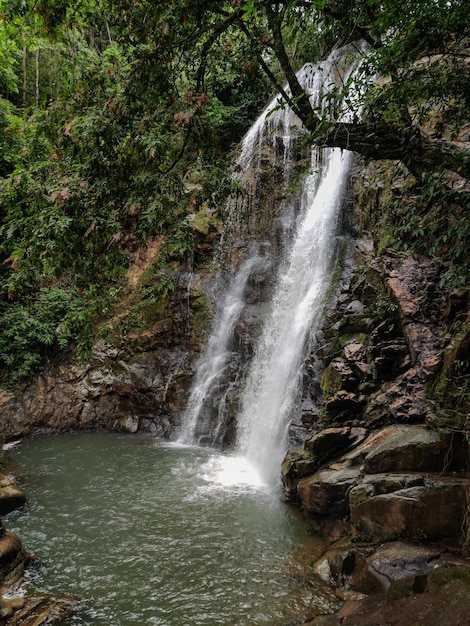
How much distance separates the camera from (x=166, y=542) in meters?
6.25

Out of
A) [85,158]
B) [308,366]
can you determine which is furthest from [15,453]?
[85,158]

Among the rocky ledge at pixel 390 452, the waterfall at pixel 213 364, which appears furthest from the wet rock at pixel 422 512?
the waterfall at pixel 213 364

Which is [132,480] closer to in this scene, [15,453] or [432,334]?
[15,453]

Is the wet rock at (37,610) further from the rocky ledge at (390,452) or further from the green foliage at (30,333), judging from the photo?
the green foliage at (30,333)

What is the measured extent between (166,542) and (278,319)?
6.41 metres

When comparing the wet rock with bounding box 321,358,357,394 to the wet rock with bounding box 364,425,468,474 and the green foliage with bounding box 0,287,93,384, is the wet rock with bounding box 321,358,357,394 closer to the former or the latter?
the wet rock with bounding box 364,425,468,474

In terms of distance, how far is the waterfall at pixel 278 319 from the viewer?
952 cm

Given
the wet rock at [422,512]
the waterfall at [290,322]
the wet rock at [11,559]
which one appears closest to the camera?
the wet rock at [422,512]

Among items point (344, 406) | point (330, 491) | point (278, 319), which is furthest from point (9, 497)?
point (278, 319)

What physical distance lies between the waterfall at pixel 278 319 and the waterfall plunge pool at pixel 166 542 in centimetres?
111

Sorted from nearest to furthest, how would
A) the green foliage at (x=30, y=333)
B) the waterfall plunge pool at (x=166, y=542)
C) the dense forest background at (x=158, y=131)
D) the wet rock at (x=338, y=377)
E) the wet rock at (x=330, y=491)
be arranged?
the dense forest background at (x=158, y=131) < the waterfall plunge pool at (x=166, y=542) < the wet rock at (x=330, y=491) < the wet rock at (x=338, y=377) < the green foliage at (x=30, y=333)

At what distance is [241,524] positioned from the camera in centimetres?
671

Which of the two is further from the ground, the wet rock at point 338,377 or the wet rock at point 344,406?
the wet rock at point 338,377

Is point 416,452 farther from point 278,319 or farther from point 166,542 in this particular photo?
point 278,319
